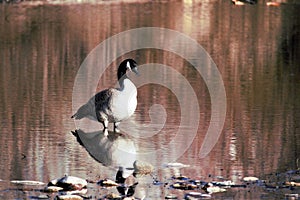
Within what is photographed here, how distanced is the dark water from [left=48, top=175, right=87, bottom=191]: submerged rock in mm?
359

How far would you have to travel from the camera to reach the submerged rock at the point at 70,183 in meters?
7.45

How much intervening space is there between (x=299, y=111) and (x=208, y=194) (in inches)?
177

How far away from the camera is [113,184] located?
7.67 meters

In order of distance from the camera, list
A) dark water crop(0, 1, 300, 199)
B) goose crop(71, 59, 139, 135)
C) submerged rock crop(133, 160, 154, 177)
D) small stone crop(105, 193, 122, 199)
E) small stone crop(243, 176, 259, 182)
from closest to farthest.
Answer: small stone crop(105, 193, 122, 199), small stone crop(243, 176, 259, 182), submerged rock crop(133, 160, 154, 177), dark water crop(0, 1, 300, 199), goose crop(71, 59, 139, 135)

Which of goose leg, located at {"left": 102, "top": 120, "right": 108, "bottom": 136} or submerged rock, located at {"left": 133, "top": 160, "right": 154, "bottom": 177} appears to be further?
goose leg, located at {"left": 102, "top": 120, "right": 108, "bottom": 136}

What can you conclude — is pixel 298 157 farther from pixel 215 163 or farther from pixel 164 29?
pixel 164 29

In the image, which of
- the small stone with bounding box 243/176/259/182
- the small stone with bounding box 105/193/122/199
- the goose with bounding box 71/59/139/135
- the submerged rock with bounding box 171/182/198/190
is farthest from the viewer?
the goose with bounding box 71/59/139/135

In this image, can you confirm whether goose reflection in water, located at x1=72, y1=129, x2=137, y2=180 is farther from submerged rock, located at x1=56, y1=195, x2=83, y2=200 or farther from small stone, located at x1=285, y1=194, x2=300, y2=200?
small stone, located at x1=285, y1=194, x2=300, y2=200

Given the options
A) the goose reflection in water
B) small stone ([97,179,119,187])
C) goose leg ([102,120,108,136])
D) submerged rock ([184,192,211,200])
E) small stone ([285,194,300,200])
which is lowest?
small stone ([285,194,300,200])

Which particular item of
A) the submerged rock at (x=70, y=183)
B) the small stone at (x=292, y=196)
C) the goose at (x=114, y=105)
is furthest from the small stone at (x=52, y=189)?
the goose at (x=114, y=105)

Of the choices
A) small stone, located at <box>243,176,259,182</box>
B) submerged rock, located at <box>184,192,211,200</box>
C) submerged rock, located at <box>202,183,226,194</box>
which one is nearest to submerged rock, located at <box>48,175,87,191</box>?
submerged rock, located at <box>184,192,211,200</box>

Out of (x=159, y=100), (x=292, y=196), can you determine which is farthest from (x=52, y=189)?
(x=159, y=100)

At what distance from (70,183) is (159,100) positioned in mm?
4888

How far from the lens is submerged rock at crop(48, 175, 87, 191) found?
7449mm
